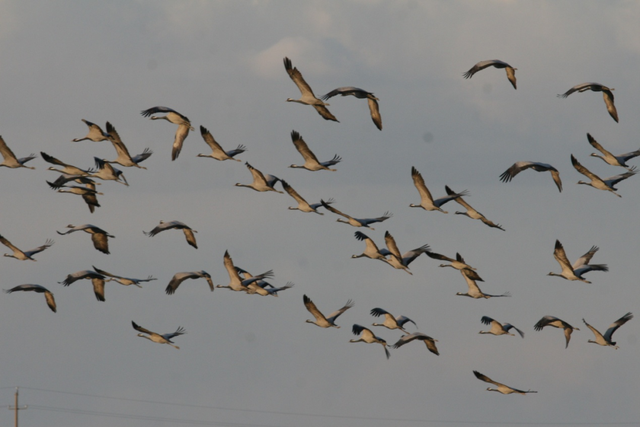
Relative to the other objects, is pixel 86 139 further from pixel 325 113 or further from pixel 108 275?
pixel 325 113

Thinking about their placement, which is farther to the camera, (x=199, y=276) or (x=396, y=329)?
(x=396, y=329)

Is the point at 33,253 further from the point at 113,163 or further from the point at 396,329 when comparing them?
the point at 396,329

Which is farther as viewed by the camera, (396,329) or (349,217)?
(396,329)

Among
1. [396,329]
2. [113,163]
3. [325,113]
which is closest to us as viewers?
[325,113]

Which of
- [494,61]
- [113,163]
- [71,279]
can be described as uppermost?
[494,61]

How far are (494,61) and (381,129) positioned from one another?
562 cm

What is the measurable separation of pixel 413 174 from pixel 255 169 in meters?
7.13

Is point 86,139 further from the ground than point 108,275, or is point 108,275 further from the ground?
point 86,139

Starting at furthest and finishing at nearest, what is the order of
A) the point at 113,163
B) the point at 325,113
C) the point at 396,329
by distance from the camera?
the point at 396,329, the point at 113,163, the point at 325,113

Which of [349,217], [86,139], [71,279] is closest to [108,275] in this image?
[71,279]

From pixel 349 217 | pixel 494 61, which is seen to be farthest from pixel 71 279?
pixel 494 61

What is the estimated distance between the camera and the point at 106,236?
231 ft

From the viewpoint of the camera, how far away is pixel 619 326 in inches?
2847

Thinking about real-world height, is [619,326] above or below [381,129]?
below
